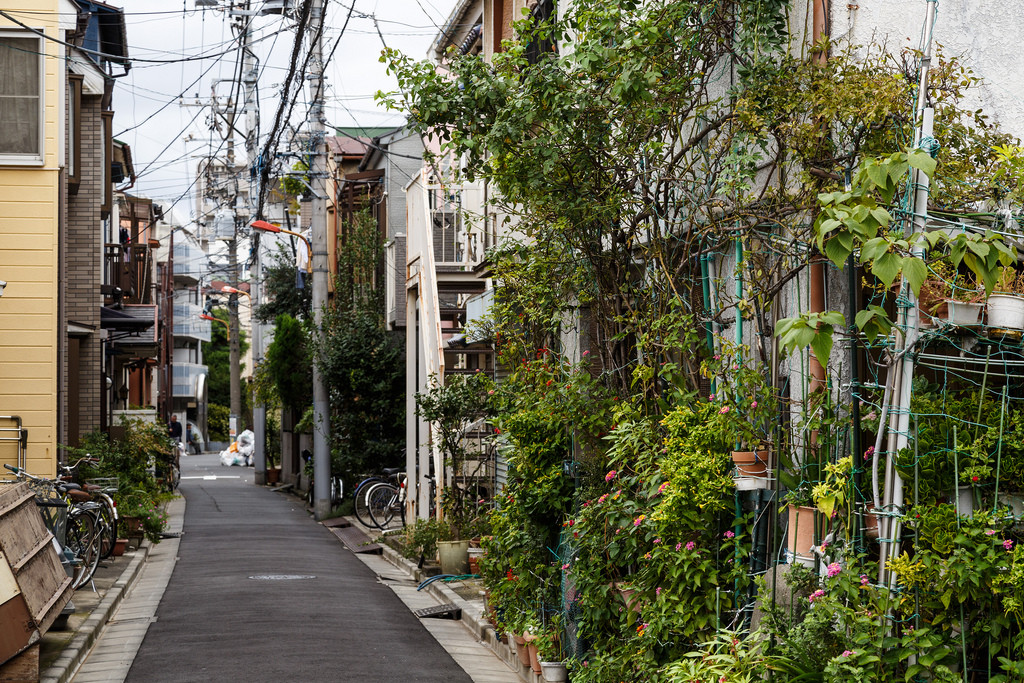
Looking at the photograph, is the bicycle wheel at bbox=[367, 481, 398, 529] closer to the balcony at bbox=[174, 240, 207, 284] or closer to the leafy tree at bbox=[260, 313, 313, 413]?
the leafy tree at bbox=[260, 313, 313, 413]

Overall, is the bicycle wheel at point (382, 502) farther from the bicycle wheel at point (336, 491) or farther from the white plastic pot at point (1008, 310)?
the white plastic pot at point (1008, 310)

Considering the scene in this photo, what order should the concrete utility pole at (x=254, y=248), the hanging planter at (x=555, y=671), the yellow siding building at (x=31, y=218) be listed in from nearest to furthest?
the hanging planter at (x=555, y=671)
the yellow siding building at (x=31, y=218)
the concrete utility pole at (x=254, y=248)

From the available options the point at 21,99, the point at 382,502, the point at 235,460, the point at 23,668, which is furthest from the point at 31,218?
the point at 235,460

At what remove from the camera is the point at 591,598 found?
27.3ft

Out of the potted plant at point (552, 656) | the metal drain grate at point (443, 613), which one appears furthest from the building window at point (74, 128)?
the potted plant at point (552, 656)

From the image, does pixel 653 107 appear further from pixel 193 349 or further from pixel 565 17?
pixel 193 349

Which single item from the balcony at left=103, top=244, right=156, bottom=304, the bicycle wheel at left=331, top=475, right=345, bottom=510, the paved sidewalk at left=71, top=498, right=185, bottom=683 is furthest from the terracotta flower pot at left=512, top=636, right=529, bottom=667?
the balcony at left=103, top=244, right=156, bottom=304

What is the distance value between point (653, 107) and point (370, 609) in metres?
8.26

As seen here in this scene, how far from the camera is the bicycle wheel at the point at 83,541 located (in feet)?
44.2

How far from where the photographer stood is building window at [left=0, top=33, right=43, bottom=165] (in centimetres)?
1705

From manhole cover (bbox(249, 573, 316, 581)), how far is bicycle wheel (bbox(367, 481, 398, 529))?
6.14 metres

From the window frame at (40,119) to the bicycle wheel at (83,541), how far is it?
613 cm

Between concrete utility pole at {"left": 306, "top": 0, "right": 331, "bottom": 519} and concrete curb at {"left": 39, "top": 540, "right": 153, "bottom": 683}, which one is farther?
concrete utility pole at {"left": 306, "top": 0, "right": 331, "bottom": 519}

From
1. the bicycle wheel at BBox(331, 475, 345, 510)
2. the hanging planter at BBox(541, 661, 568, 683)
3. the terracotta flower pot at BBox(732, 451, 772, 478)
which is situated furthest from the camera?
the bicycle wheel at BBox(331, 475, 345, 510)
